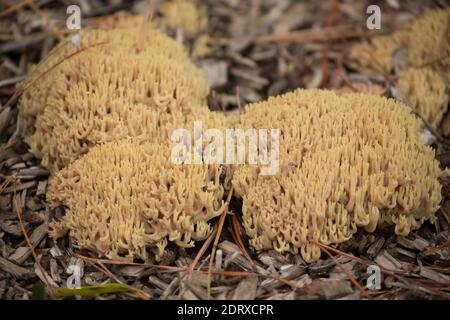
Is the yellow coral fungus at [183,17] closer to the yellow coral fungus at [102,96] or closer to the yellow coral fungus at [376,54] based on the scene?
the yellow coral fungus at [102,96]

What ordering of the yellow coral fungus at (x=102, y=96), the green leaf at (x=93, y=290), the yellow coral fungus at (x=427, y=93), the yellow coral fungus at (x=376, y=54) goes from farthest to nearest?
the yellow coral fungus at (x=376, y=54)
the yellow coral fungus at (x=427, y=93)
the yellow coral fungus at (x=102, y=96)
the green leaf at (x=93, y=290)

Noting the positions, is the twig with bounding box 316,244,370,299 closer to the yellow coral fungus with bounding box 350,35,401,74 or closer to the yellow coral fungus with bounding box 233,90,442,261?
the yellow coral fungus with bounding box 233,90,442,261

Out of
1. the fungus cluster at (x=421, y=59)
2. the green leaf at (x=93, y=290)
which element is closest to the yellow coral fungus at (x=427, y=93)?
the fungus cluster at (x=421, y=59)

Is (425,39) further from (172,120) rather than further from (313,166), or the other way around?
(172,120)

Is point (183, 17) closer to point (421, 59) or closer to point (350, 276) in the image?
point (421, 59)

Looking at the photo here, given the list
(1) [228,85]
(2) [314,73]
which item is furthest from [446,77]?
(1) [228,85]

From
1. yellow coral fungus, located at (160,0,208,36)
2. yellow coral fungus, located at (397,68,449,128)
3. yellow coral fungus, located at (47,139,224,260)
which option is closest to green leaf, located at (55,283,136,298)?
yellow coral fungus, located at (47,139,224,260)
